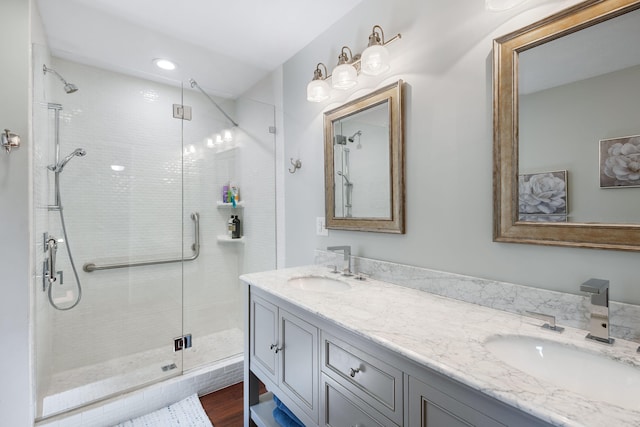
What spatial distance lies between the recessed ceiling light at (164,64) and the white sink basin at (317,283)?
186 centimetres

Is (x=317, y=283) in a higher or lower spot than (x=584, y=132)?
lower

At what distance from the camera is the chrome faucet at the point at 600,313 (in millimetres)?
796

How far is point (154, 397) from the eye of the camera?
1803 millimetres

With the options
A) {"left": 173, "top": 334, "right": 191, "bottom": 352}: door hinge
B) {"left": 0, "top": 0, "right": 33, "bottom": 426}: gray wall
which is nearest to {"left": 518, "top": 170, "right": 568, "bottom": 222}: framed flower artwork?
{"left": 0, "top": 0, "right": 33, "bottom": 426}: gray wall

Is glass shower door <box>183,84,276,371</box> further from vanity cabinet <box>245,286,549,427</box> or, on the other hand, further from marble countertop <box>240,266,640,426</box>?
marble countertop <box>240,266,640,426</box>

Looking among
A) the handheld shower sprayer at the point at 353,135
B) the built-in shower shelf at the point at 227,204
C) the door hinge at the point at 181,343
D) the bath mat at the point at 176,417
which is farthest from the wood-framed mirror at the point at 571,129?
the door hinge at the point at 181,343

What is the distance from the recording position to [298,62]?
2.15 metres

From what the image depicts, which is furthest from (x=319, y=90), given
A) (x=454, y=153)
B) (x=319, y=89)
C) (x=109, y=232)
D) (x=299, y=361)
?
(x=109, y=232)

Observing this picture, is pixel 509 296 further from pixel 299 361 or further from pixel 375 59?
pixel 375 59

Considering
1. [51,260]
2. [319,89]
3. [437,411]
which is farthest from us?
[51,260]

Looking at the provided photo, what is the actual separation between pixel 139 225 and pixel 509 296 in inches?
99.0

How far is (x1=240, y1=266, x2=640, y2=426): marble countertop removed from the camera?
21.1 inches

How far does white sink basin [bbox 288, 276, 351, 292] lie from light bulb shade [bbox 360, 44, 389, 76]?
1.10 metres

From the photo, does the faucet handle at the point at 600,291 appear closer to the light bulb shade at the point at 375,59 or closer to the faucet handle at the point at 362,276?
the faucet handle at the point at 362,276
